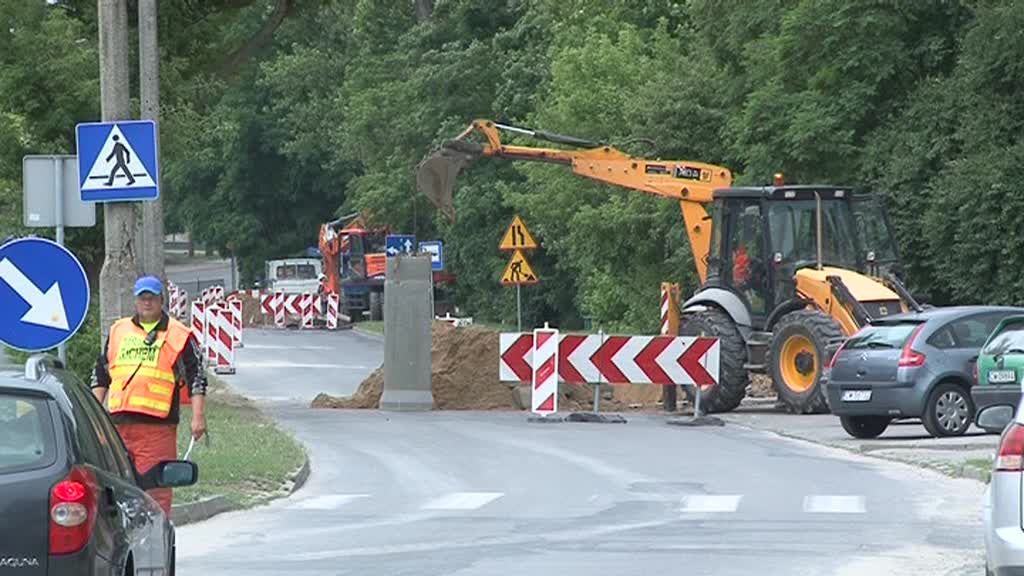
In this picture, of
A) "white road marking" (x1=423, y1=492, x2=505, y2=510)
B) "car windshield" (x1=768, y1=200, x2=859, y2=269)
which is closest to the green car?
"white road marking" (x1=423, y1=492, x2=505, y2=510)

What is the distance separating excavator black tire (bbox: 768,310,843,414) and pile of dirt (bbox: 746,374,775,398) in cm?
435

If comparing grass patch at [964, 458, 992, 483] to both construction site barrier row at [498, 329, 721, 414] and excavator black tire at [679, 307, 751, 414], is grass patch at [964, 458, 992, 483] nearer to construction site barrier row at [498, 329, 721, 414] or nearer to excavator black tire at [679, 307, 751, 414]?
construction site barrier row at [498, 329, 721, 414]

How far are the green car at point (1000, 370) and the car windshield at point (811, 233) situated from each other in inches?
314

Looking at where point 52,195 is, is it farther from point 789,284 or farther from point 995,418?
point 789,284

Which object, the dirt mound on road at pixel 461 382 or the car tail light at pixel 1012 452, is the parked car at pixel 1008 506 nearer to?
the car tail light at pixel 1012 452

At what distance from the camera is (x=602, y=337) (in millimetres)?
32219

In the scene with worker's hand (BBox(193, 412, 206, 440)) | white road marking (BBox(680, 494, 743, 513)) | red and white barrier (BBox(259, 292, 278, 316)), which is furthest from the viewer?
red and white barrier (BBox(259, 292, 278, 316))

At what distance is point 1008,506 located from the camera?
10320 millimetres

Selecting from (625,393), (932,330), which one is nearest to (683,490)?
(932,330)

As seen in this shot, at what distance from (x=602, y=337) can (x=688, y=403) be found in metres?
3.26

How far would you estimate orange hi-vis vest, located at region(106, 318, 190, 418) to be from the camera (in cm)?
1384

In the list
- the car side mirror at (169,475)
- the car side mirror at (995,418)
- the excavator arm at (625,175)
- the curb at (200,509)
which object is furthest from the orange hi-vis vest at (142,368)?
the excavator arm at (625,175)

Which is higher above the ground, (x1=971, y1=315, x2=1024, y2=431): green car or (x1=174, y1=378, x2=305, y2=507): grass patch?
(x1=971, y1=315, x2=1024, y2=431): green car

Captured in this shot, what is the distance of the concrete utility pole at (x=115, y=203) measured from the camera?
70.2ft
